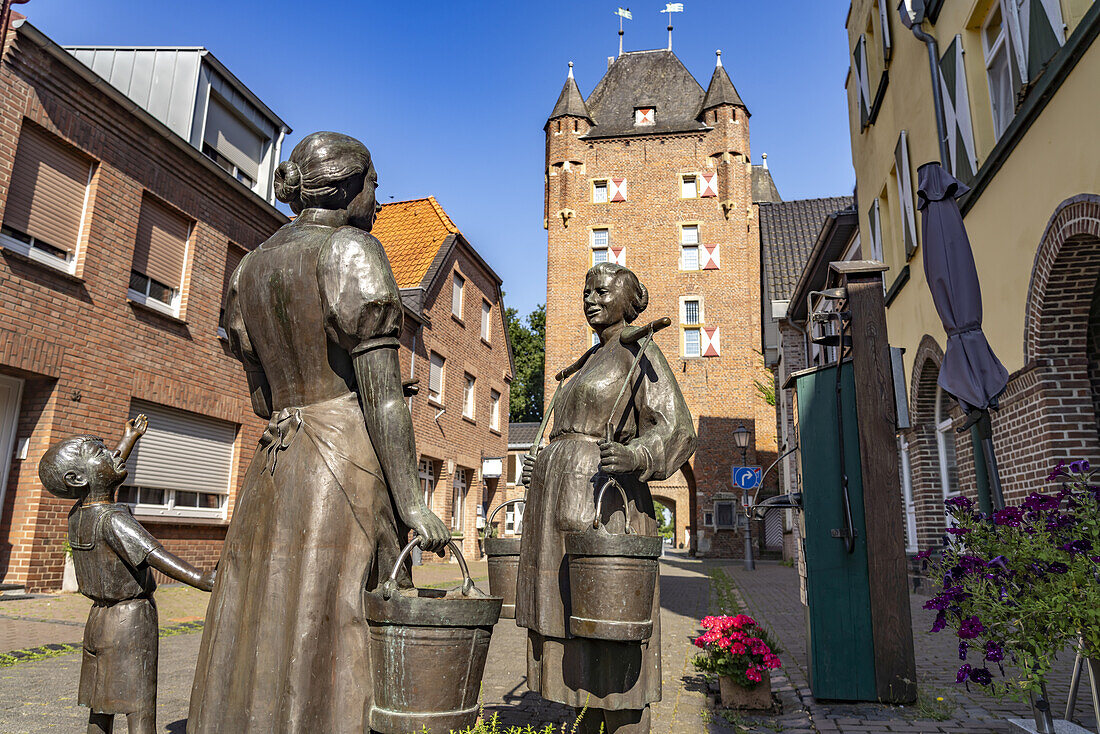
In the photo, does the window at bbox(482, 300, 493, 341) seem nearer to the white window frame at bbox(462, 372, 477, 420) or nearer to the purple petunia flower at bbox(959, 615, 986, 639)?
the white window frame at bbox(462, 372, 477, 420)

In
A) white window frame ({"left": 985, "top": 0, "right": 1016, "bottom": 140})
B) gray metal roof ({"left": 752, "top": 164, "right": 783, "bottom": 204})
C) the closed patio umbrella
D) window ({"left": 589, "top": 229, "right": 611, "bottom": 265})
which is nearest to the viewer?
the closed patio umbrella

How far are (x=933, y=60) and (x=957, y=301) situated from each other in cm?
522

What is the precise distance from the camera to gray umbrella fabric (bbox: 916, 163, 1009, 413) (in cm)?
550

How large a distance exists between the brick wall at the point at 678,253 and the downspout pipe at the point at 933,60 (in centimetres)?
1865

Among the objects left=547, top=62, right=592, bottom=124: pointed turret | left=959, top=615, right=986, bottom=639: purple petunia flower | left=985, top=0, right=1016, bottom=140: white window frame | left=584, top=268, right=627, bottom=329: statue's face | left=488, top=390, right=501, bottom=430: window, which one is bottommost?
left=959, top=615, right=986, bottom=639: purple petunia flower

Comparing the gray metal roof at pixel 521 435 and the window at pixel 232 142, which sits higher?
the window at pixel 232 142

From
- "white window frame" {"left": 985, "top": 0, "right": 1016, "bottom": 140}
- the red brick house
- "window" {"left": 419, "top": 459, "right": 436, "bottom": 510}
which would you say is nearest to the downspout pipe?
"white window frame" {"left": 985, "top": 0, "right": 1016, "bottom": 140}

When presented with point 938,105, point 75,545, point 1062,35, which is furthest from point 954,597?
point 938,105

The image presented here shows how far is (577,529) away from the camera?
2873 millimetres

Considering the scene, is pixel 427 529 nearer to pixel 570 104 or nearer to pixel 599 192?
pixel 599 192

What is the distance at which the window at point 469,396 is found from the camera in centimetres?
2049

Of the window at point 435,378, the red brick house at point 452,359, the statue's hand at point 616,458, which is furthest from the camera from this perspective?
the window at point 435,378

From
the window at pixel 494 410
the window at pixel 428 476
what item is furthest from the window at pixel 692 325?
the window at pixel 428 476

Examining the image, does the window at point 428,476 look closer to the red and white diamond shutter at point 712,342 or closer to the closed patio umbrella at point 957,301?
the closed patio umbrella at point 957,301
